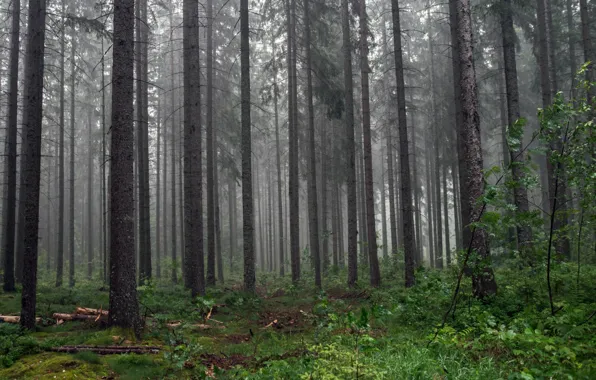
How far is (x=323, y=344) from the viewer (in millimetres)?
6926

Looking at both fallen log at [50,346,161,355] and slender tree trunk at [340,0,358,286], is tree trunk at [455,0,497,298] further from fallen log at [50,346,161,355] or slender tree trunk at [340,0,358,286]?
fallen log at [50,346,161,355]

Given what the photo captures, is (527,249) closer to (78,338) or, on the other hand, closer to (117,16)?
(78,338)

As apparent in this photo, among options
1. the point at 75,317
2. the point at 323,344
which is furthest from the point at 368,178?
the point at 75,317

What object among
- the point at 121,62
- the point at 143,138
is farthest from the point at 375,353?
the point at 143,138

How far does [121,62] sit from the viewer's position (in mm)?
8141

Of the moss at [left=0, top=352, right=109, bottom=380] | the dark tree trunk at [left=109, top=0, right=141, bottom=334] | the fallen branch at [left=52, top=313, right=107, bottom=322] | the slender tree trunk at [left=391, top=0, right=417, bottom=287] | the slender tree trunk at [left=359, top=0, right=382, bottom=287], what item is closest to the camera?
the moss at [left=0, top=352, right=109, bottom=380]

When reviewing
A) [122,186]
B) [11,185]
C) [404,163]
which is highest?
[404,163]

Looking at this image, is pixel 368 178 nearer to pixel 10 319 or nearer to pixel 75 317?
pixel 75 317

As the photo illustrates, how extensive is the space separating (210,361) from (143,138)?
13173mm

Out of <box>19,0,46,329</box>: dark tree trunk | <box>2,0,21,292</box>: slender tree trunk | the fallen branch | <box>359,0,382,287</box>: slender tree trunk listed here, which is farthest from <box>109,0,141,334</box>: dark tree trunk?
<box>359,0,382,287</box>: slender tree trunk

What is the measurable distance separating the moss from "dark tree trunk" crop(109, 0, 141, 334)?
1.50 m

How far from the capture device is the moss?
5652 mm

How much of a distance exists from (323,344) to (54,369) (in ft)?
13.5

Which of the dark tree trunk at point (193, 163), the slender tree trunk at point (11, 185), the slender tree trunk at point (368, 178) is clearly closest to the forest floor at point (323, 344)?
the dark tree trunk at point (193, 163)
